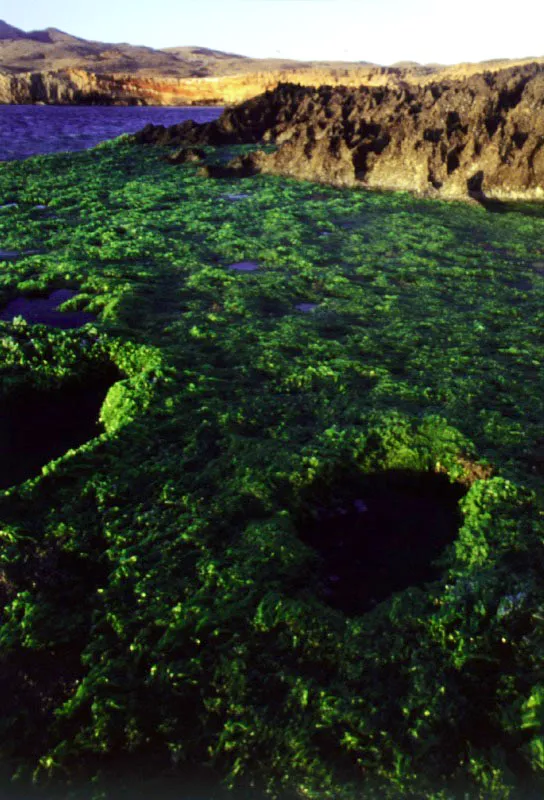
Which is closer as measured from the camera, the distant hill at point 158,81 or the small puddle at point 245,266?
the small puddle at point 245,266

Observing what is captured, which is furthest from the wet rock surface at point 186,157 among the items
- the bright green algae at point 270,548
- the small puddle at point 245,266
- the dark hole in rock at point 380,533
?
the dark hole in rock at point 380,533

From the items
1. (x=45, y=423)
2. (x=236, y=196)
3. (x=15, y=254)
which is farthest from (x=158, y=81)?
(x=45, y=423)

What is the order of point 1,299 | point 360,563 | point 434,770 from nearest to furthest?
point 434,770, point 360,563, point 1,299

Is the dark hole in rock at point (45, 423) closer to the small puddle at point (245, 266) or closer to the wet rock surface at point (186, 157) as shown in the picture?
the small puddle at point (245, 266)

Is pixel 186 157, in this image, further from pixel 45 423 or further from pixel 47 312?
pixel 45 423

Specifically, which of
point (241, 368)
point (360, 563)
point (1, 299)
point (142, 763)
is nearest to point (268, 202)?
point (1, 299)

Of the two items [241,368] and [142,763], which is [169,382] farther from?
[142,763]
